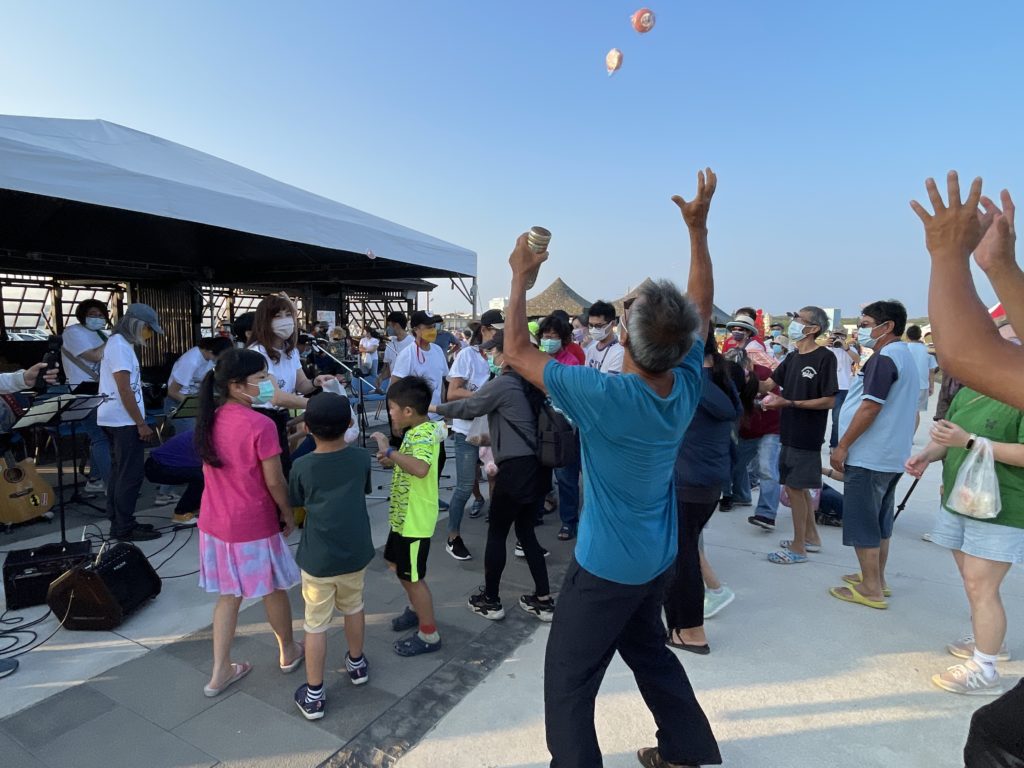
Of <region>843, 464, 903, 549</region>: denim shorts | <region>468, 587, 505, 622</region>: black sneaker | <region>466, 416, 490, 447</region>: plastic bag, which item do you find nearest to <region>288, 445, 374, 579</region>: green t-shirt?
<region>468, 587, 505, 622</region>: black sneaker

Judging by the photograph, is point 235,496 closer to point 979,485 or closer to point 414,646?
point 414,646

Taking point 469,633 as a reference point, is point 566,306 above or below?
above

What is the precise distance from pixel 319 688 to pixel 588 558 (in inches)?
58.9

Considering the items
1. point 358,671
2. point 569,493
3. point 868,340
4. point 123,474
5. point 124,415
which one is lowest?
point 358,671

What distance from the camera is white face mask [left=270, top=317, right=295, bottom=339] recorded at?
3.84m

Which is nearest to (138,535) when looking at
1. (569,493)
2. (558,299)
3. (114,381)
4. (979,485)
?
(114,381)

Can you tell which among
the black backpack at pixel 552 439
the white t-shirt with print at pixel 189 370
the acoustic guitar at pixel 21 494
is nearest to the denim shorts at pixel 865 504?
the black backpack at pixel 552 439

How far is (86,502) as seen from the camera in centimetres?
534

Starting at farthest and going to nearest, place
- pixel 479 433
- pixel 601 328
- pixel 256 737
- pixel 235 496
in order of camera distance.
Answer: pixel 601 328 → pixel 479 433 → pixel 235 496 → pixel 256 737

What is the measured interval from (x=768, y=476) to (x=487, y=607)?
324cm

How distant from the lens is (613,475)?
1710 millimetres

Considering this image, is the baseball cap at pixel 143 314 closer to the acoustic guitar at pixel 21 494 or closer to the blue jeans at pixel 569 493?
the acoustic guitar at pixel 21 494

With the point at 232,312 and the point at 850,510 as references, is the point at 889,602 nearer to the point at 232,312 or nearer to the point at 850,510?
the point at 850,510

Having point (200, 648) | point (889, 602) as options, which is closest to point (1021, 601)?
point (889, 602)
